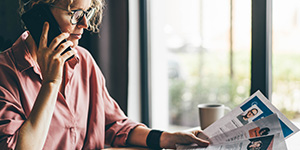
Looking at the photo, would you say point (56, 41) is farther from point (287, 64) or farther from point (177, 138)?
point (287, 64)

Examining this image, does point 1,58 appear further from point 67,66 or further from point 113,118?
point 113,118

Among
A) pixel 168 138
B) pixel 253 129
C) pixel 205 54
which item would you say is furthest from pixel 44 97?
pixel 205 54

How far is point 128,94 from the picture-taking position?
1907 millimetres

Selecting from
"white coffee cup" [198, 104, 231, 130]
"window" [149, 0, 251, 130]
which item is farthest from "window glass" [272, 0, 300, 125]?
"white coffee cup" [198, 104, 231, 130]

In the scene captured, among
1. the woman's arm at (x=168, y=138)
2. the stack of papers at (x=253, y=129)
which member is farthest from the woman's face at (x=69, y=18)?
the stack of papers at (x=253, y=129)

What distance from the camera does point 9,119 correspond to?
88 centimetres

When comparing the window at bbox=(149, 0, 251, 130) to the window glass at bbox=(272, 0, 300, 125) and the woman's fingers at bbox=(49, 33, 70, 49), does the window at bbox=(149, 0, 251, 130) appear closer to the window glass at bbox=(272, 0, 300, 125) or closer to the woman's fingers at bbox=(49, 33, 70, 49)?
the window glass at bbox=(272, 0, 300, 125)

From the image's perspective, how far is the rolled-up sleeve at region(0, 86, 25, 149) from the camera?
846 mm

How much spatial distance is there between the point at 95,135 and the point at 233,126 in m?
0.52

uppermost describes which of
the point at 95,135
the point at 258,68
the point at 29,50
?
the point at 29,50

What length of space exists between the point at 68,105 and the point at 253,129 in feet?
2.09

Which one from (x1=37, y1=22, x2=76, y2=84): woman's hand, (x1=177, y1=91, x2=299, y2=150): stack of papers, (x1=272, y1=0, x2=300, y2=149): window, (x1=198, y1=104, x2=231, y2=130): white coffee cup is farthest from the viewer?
(x1=272, y1=0, x2=300, y2=149): window

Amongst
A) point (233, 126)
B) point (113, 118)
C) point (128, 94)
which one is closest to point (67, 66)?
→ point (113, 118)

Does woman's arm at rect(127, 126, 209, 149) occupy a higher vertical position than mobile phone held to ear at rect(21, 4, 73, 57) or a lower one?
lower
